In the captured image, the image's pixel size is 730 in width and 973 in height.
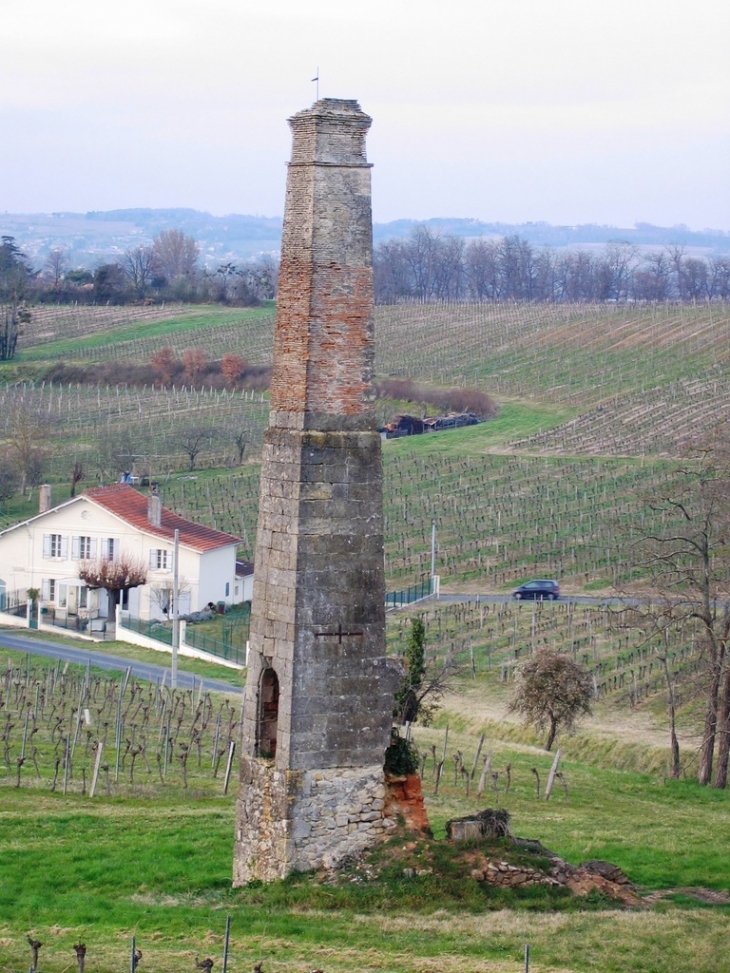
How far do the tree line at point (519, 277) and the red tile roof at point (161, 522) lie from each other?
110039mm

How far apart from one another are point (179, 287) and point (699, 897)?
12408cm

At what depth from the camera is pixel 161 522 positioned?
170 feet

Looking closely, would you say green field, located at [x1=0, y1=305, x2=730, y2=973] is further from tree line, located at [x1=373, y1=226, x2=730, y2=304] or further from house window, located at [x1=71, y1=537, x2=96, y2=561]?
tree line, located at [x1=373, y1=226, x2=730, y2=304]

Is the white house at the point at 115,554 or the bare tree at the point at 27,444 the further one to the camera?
the bare tree at the point at 27,444

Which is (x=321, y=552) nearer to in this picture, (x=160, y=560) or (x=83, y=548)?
(x=160, y=560)

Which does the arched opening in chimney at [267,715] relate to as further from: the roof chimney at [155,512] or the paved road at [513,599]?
the roof chimney at [155,512]

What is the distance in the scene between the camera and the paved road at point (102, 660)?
41.6 meters

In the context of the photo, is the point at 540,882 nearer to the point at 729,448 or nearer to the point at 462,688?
the point at 729,448

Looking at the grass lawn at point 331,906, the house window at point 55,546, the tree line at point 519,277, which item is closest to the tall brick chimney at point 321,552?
the grass lawn at point 331,906

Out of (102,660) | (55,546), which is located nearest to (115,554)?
(55,546)

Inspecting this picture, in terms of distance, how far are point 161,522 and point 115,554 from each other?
5.60 feet

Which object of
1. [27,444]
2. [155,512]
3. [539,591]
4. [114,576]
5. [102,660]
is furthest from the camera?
[27,444]

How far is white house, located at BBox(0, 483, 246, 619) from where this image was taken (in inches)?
1992

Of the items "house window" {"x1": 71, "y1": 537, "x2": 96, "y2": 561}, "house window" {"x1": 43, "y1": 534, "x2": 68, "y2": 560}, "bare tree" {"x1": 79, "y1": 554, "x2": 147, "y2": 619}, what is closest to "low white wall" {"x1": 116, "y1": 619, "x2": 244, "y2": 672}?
"bare tree" {"x1": 79, "y1": 554, "x2": 147, "y2": 619}
